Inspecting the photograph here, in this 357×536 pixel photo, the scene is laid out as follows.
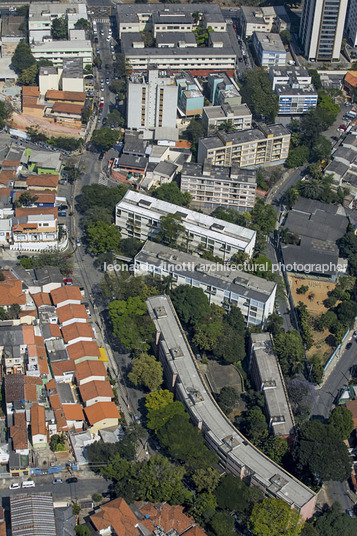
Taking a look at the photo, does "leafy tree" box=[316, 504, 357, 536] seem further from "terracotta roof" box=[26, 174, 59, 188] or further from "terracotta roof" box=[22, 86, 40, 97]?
"terracotta roof" box=[22, 86, 40, 97]

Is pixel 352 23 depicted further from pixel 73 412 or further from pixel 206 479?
pixel 206 479

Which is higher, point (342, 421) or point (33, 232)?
point (33, 232)

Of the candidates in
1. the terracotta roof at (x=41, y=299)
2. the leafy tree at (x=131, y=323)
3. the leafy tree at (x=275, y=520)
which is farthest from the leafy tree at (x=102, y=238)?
the leafy tree at (x=275, y=520)

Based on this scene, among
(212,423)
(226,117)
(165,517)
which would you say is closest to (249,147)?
(226,117)

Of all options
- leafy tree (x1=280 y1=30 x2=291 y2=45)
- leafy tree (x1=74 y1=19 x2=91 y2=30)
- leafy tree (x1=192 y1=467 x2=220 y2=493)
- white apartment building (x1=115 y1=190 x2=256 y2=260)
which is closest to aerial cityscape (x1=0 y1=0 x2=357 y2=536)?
leafy tree (x1=192 y1=467 x2=220 y2=493)

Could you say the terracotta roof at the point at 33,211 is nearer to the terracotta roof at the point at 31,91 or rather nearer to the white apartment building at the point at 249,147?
the white apartment building at the point at 249,147
